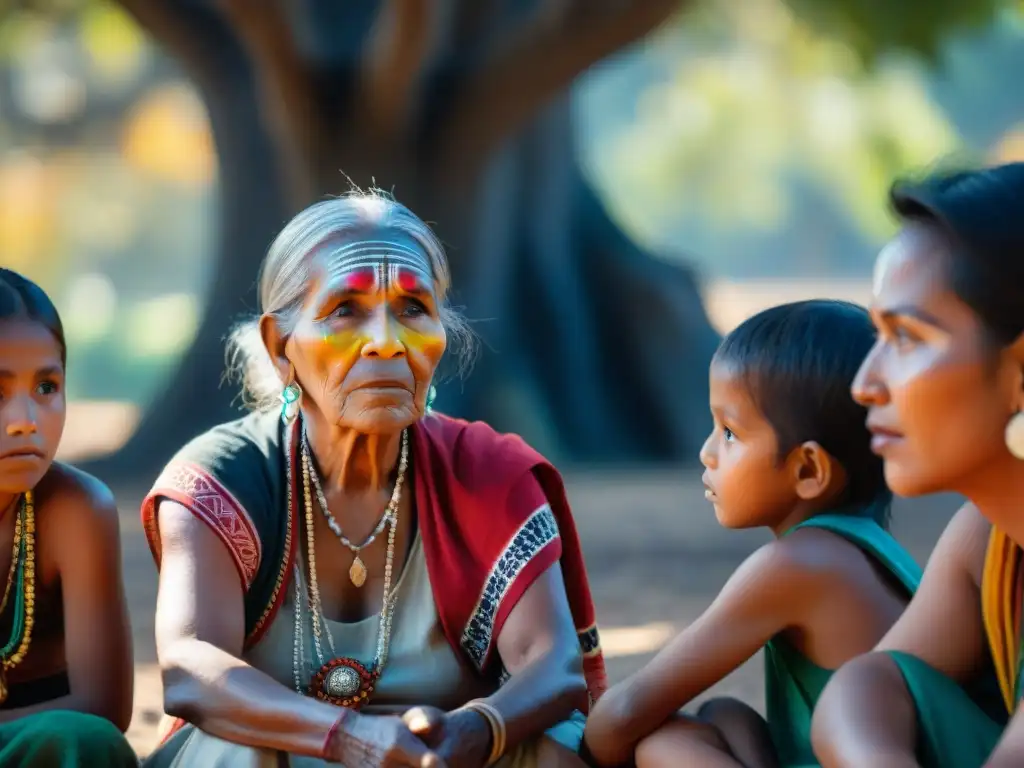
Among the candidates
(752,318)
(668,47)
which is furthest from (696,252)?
(752,318)

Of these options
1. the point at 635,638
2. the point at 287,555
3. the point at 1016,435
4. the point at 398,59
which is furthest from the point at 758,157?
the point at 1016,435

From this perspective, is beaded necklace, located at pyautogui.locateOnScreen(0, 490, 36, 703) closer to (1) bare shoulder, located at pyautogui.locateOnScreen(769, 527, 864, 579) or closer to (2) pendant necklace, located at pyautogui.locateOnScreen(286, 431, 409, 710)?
(2) pendant necklace, located at pyautogui.locateOnScreen(286, 431, 409, 710)

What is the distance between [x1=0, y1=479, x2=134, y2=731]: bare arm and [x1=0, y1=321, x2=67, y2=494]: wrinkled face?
0.11 m

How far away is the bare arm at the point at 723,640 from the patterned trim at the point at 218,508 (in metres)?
0.81

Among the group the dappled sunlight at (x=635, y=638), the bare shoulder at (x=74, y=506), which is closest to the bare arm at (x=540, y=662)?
the bare shoulder at (x=74, y=506)

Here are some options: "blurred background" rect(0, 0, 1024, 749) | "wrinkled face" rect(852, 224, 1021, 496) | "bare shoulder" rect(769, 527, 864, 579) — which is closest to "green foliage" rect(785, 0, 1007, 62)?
"blurred background" rect(0, 0, 1024, 749)

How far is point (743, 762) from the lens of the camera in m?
2.86

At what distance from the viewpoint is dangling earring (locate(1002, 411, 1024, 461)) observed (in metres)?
2.45

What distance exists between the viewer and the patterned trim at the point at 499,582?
3.35 m

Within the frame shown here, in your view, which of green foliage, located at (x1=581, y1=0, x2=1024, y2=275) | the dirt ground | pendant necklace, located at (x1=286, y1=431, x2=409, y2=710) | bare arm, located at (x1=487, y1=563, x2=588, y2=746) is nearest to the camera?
bare arm, located at (x1=487, y1=563, x2=588, y2=746)

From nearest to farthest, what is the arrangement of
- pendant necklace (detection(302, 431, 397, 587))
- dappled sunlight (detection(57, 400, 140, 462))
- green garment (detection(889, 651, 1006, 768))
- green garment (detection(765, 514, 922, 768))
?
1. green garment (detection(889, 651, 1006, 768))
2. green garment (detection(765, 514, 922, 768))
3. pendant necklace (detection(302, 431, 397, 587))
4. dappled sunlight (detection(57, 400, 140, 462))

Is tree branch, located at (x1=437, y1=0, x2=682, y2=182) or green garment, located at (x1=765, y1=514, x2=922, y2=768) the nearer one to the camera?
green garment, located at (x1=765, y1=514, x2=922, y2=768)

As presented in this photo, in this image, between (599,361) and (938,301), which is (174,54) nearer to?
(599,361)

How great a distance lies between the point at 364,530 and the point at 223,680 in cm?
54
